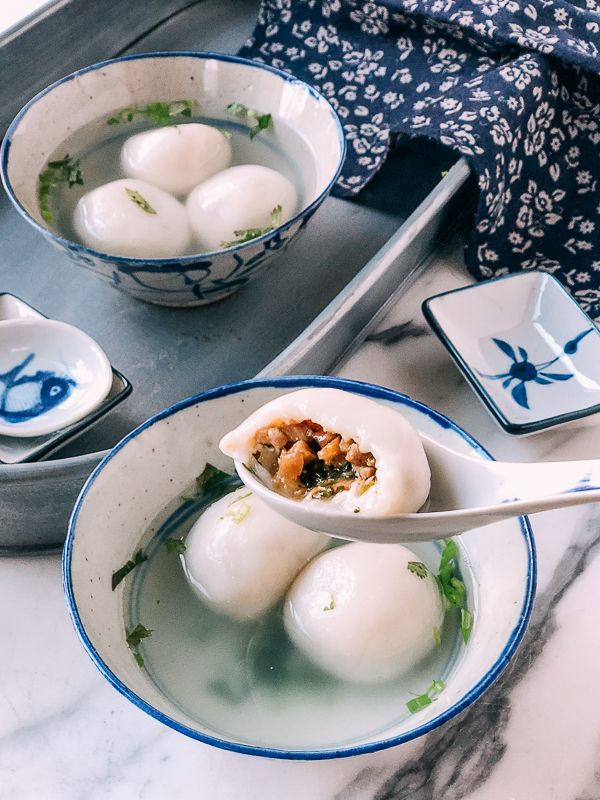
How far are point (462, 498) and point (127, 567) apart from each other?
0.99 feet


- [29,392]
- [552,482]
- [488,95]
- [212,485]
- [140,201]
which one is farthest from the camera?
[488,95]

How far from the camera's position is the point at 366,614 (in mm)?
696

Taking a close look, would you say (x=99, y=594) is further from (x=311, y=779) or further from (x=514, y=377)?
(x=514, y=377)

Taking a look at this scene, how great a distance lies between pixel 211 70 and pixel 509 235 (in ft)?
1.58

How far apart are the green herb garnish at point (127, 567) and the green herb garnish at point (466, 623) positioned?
0.93ft

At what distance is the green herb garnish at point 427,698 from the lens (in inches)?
25.3

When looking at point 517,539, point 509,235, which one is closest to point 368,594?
point 517,539

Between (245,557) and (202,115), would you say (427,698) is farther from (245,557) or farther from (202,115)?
(202,115)

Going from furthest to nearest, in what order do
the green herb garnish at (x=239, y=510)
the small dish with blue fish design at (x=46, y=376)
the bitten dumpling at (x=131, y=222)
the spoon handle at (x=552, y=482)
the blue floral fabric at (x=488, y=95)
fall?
the blue floral fabric at (x=488, y=95) < the bitten dumpling at (x=131, y=222) < the small dish with blue fish design at (x=46, y=376) < the green herb garnish at (x=239, y=510) < the spoon handle at (x=552, y=482)

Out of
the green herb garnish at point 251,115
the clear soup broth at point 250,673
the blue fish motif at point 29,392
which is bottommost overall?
the clear soup broth at point 250,673

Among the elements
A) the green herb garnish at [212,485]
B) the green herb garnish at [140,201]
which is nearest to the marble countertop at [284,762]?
the green herb garnish at [212,485]

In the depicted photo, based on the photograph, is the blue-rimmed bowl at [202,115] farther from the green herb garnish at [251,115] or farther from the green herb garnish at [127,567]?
the green herb garnish at [127,567]

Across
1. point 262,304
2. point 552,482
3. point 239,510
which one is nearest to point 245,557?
point 239,510

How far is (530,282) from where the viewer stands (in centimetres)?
107
